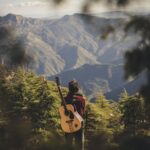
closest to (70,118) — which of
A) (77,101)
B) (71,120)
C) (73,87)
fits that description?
(71,120)

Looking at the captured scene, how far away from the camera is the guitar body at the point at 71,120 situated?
1181cm

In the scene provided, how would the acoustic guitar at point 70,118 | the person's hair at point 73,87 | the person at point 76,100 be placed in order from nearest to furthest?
the acoustic guitar at point 70,118, the person at point 76,100, the person's hair at point 73,87

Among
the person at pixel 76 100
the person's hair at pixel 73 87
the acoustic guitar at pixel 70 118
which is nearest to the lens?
the acoustic guitar at pixel 70 118

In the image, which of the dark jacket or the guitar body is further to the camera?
the dark jacket

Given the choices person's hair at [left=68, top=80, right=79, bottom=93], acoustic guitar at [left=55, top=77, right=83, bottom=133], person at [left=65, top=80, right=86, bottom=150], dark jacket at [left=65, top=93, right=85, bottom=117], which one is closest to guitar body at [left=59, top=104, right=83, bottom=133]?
acoustic guitar at [left=55, top=77, right=83, bottom=133]

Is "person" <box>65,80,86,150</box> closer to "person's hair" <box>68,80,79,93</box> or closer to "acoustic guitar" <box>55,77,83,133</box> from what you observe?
"person's hair" <box>68,80,79,93</box>

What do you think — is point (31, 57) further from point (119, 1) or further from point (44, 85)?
point (44, 85)

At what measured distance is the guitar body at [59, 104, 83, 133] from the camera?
11.8 meters

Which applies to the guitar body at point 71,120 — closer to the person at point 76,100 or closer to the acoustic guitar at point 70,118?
the acoustic guitar at point 70,118

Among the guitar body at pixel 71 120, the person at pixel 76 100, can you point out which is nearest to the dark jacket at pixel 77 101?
the person at pixel 76 100

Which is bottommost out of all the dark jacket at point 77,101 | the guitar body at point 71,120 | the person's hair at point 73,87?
the guitar body at point 71,120

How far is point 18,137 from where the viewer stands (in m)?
6.80

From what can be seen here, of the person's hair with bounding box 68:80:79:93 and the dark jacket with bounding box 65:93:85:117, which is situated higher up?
the person's hair with bounding box 68:80:79:93

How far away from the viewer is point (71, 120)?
1191 cm
